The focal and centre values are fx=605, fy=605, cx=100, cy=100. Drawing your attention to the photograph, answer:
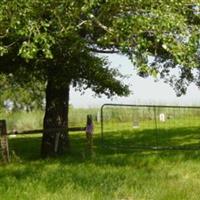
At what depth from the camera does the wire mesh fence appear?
30492mm

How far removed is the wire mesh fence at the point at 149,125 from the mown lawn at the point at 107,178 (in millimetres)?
7926

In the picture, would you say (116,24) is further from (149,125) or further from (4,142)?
(149,125)

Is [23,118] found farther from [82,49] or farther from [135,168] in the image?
[135,168]

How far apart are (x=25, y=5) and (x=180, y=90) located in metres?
17.4

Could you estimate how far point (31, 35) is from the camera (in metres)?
13.9

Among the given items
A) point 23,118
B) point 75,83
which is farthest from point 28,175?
point 23,118

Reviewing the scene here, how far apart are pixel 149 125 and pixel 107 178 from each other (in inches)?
1184

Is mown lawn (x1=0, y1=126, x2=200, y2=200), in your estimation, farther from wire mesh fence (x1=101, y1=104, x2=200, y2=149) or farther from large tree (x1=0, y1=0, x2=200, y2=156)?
wire mesh fence (x1=101, y1=104, x2=200, y2=149)

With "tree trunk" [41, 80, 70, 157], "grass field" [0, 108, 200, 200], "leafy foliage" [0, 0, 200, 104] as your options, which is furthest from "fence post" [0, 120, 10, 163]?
"leafy foliage" [0, 0, 200, 104]

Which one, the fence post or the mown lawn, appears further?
the fence post

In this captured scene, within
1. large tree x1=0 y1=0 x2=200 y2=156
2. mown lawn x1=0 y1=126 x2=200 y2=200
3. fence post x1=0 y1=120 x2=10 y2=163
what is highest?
large tree x1=0 y1=0 x2=200 y2=156

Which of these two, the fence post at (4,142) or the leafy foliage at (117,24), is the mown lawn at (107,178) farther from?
the leafy foliage at (117,24)

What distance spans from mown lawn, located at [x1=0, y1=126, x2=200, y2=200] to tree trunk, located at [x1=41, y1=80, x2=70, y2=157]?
7.43 ft

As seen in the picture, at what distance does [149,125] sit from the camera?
44.5 metres
